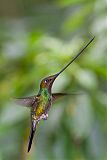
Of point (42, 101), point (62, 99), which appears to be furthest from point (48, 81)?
point (62, 99)

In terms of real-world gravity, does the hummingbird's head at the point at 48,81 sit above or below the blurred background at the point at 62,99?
below

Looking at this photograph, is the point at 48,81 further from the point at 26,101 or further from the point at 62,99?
the point at 62,99

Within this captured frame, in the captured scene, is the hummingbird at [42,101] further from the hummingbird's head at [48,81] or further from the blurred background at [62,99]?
the blurred background at [62,99]

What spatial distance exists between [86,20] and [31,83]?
54 centimetres

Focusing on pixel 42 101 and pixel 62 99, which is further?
pixel 62 99

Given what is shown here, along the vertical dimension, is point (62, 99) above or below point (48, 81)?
above

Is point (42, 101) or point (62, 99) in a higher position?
point (62, 99)

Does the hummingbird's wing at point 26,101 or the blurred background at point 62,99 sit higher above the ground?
the blurred background at point 62,99

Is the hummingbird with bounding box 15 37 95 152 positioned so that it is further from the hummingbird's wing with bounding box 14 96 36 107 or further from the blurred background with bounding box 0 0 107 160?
the blurred background with bounding box 0 0 107 160

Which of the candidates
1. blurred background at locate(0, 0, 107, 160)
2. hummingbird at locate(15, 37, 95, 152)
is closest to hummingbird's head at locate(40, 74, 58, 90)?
hummingbird at locate(15, 37, 95, 152)

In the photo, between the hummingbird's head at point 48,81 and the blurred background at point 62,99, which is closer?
the hummingbird's head at point 48,81

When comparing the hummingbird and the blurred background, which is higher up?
the blurred background

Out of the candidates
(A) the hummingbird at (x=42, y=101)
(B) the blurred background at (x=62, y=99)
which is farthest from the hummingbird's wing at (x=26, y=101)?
(B) the blurred background at (x=62, y=99)

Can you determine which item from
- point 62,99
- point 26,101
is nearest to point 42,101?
point 26,101
